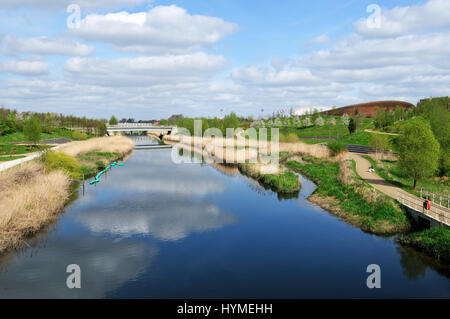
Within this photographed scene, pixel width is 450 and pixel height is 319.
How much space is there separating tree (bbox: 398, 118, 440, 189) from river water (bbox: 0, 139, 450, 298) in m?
11.8

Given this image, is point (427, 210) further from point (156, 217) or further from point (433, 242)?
point (156, 217)

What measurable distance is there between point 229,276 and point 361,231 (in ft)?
49.2

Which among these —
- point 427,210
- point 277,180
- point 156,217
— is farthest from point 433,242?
point 277,180

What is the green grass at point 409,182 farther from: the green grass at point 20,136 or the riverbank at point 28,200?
the green grass at point 20,136

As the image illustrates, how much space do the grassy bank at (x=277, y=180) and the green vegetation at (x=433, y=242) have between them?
63.1 ft

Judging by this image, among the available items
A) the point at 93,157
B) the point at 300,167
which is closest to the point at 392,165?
the point at 300,167

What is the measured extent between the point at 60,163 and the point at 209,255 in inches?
1268

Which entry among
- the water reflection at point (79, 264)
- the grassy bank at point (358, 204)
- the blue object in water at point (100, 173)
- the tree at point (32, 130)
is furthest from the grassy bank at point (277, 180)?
the tree at point (32, 130)

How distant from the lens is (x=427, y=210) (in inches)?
1122

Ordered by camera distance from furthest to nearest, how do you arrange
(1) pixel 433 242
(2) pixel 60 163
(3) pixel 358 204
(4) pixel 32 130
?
1. (4) pixel 32 130
2. (2) pixel 60 163
3. (3) pixel 358 204
4. (1) pixel 433 242

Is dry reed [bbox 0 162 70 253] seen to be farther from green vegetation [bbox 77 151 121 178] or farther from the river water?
green vegetation [bbox 77 151 121 178]

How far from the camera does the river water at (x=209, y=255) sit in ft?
66.0
